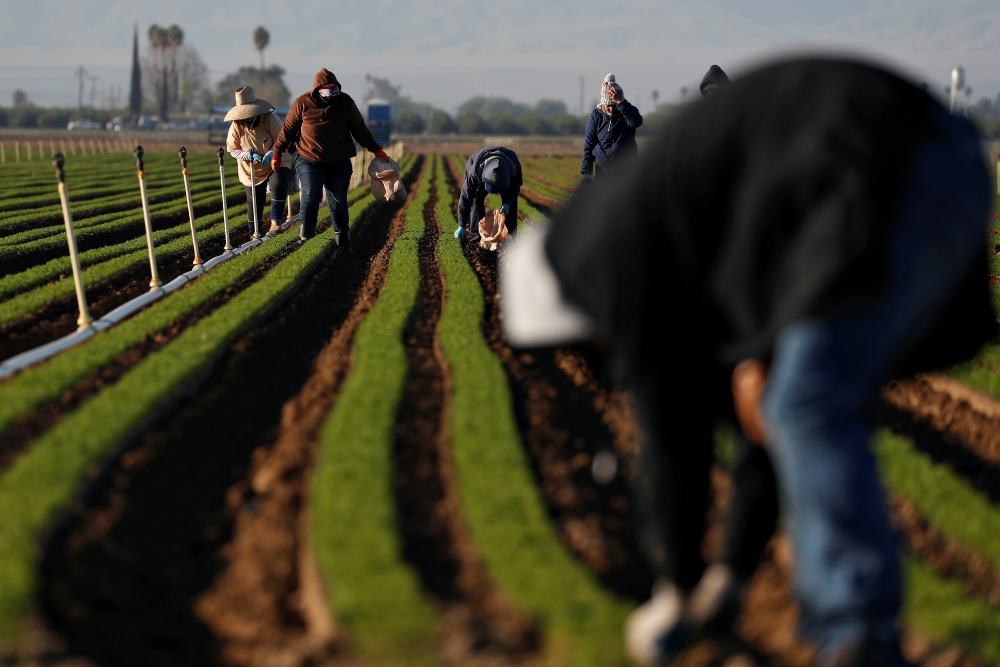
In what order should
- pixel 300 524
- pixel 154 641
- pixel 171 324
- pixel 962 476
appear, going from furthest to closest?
pixel 171 324, pixel 962 476, pixel 300 524, pixel 154 641

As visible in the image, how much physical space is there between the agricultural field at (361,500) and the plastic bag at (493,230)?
396 cm

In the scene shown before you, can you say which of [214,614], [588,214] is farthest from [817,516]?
[214,614]

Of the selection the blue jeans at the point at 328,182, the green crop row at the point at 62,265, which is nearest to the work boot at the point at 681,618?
the green crop row at the point at 62,265

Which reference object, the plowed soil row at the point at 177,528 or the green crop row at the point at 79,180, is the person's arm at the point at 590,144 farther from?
the green crop row at the point at 79,180

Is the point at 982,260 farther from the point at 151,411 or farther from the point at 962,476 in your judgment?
the point at 151,411

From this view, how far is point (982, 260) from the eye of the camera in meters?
2.61

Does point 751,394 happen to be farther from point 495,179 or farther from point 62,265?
point 62,265

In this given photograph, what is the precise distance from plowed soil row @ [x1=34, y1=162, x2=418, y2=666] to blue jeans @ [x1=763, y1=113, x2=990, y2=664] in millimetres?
Answer: 1417

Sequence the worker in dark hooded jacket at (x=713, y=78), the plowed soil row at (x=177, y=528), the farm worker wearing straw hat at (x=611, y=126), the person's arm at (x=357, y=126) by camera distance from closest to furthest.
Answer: the plowed soil row at (x=177, y=528), the worker in dark hooded jacket at (x=713, y=78), the person's arm at (x=357, y=126), the farm worker wearing straw hat at (x=611, y=126)

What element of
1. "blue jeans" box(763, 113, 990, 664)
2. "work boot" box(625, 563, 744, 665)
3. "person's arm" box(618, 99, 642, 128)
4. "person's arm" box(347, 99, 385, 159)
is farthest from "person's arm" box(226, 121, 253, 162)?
"blue jeans" box(763, 113, 990, 664)

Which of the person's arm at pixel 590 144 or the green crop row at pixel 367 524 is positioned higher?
the person's arm at pixel 590 144

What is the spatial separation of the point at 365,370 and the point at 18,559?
106 inches

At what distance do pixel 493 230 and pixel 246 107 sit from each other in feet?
11.2

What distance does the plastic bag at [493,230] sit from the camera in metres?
11.3
